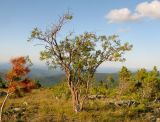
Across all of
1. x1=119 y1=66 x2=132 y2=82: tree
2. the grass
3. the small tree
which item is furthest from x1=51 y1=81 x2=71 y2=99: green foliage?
x1=119 y1=66 x2=132 y2=82: tree

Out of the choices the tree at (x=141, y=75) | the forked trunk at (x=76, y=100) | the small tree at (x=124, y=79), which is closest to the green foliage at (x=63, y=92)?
the forked trunk at (x=76, y=100)

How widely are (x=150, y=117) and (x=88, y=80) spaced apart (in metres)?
8.48

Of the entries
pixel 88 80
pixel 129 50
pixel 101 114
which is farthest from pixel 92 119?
pixel 129 50

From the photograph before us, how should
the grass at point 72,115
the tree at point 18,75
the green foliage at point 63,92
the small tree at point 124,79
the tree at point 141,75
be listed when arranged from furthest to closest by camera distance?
the small tree at point 124,79
the tree at point 141,75
the green foliage at point 63,92
the grass at point 72,115
the tree at point 18,75

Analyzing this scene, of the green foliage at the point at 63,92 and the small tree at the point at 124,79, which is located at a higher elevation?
the small tree at the point at 124,79

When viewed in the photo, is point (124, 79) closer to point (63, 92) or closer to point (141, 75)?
point (141, 75)

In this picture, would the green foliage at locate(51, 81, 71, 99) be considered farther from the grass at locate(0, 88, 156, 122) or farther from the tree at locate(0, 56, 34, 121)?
the tree at locate(0, 56, 34, 121)

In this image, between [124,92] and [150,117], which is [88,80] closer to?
[150,117]


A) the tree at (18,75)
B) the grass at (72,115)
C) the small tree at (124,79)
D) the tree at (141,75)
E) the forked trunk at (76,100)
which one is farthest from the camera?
the small tree at (124,79)

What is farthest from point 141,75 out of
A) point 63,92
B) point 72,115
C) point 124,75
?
point 72,115

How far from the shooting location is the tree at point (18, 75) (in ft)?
110

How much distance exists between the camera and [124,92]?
3169 inches

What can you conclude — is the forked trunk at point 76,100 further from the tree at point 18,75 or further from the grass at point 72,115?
the tree at point 18,75

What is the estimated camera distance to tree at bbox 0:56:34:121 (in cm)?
3344
